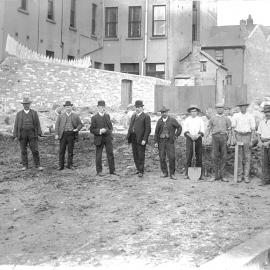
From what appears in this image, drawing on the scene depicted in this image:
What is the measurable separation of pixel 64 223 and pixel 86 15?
80.8 feet

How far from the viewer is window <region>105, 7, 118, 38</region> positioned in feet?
112

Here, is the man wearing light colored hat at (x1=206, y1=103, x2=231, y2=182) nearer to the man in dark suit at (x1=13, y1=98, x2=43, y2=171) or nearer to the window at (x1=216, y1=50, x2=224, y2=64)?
the man in dark suit at (x1=13, y1=98, x2=43, y2=171)

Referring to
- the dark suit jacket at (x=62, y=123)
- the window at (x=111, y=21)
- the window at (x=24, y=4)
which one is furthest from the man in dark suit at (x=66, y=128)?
the window at (x=111, y=21)

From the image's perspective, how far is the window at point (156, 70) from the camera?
33.6 meters

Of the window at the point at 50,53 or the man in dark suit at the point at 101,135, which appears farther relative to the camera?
the window at the point at 50,53

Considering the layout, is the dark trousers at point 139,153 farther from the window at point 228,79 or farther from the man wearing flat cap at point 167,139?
the window at point 228,79

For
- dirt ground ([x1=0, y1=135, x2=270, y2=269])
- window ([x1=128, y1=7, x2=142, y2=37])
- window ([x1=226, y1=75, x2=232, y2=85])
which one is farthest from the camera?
window ([x1=226, y1=75, x2=232, y2=85])

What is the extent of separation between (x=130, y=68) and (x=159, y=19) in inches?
141

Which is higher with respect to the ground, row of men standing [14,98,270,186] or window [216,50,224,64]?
window [216,50,224,64]

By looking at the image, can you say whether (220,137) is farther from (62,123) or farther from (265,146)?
(62,123)

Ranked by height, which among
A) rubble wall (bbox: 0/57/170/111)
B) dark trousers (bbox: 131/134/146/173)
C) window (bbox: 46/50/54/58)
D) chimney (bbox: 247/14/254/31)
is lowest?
dark trousers (bbox: 131/134/146/173)

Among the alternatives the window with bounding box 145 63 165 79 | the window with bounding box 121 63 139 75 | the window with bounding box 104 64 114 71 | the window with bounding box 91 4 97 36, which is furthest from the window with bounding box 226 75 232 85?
the window with bounding box 91 4 97 36

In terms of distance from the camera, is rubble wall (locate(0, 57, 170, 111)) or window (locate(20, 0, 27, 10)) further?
window (locate(20, 0, 27, 10))

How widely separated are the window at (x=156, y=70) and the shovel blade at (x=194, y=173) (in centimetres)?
2118
